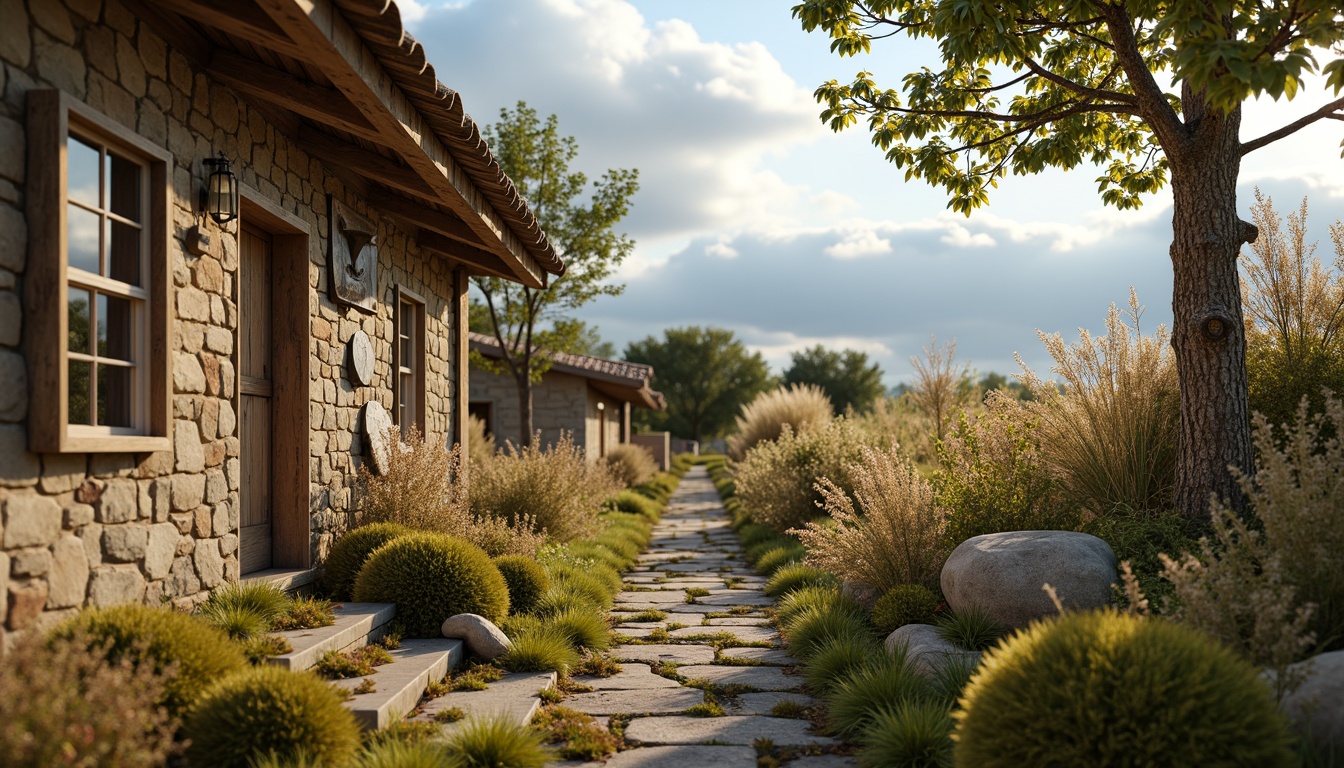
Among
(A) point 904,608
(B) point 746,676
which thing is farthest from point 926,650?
(B) point 746,676

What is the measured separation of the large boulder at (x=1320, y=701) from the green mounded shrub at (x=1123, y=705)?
20 cm

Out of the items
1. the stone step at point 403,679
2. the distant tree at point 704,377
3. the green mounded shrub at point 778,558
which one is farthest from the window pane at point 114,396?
the distant tree at point 704,377

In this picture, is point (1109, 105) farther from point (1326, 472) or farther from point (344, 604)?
point (344, 604)

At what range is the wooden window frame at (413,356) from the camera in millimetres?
7508

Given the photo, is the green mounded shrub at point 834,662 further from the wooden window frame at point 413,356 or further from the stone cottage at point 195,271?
the wooden window frame at point 413,356

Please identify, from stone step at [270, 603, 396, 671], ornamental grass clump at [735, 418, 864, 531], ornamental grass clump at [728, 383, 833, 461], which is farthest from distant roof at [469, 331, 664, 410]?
stone step at [270, 603, 396, 671]

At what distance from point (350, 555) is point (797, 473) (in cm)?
538

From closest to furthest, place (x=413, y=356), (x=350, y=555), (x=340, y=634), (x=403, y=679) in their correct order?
(x=403, y=679)
(x=340, y=634)
(x=350, y=555)
(x=413, y=356)

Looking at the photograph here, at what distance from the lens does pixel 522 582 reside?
588 centimetres

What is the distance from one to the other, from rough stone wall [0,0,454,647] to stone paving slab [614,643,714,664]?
218 centimetres

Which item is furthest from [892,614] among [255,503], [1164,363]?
[255,503]

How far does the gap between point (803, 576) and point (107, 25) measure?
5.51m

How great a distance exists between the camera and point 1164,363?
6.39 m

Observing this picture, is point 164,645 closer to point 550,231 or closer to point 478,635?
point 478,635
